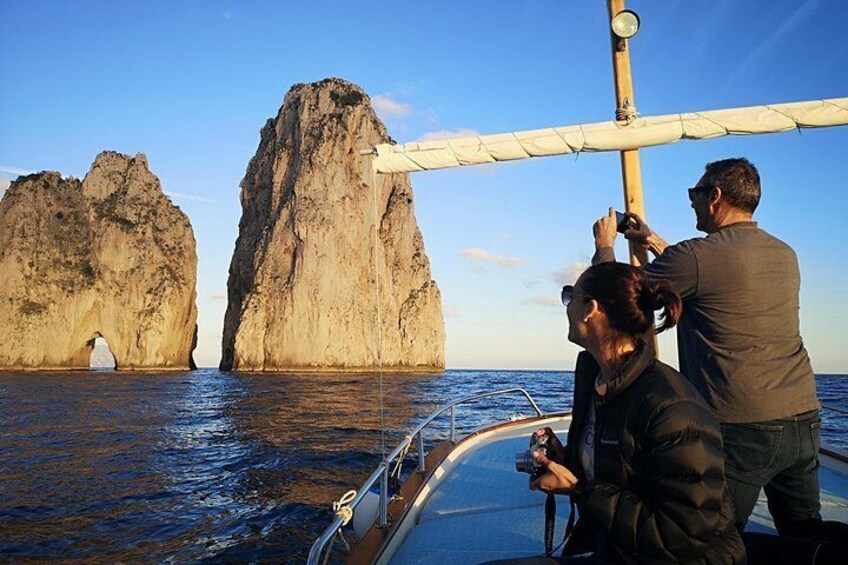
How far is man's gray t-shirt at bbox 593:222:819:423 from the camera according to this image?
2145 mm

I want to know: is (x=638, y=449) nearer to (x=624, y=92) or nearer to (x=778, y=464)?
(x=778, y=464)

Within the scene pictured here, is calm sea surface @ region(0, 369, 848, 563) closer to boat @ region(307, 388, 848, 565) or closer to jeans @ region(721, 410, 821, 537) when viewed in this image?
boat @ region(307, 388, 848, 565)

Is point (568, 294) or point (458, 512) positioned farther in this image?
point (458, 512)

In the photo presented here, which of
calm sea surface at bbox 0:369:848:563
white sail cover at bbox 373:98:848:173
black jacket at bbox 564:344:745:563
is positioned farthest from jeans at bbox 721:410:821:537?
calm sea surface at bbox 0:369:848:563

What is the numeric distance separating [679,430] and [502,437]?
16.2 feet

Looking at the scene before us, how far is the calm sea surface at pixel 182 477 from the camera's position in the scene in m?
6.11

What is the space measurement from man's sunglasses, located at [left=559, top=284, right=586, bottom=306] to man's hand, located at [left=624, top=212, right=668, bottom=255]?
94cm

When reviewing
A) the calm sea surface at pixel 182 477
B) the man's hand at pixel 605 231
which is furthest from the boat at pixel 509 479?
the calm sea surface at pixel 182 477

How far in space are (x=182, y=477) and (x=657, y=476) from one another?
946cm

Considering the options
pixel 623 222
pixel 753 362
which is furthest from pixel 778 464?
pixel 623 222

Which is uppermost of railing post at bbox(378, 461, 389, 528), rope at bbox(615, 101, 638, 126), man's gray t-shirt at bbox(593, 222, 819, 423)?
→ rope at bbox(615, 101, 638, 126)

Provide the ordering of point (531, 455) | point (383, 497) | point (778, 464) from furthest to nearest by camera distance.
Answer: point (383, 497), point (778, 464), point (531, 455)

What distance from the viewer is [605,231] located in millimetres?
2604

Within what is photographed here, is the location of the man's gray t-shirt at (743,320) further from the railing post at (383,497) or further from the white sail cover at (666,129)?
the railing post at (383,497)
